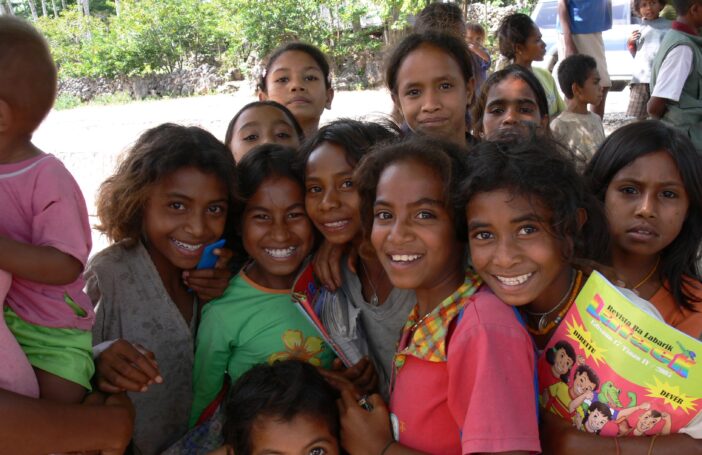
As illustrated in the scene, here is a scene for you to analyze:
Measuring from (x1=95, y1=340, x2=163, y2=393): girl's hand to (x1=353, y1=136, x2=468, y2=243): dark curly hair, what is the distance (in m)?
0.78

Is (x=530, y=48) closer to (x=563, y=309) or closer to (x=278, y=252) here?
(x=278, y=252)

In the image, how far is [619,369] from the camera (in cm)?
149

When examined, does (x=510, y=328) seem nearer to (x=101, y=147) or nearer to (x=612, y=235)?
(x=612, y=235)

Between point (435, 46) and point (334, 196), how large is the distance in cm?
102

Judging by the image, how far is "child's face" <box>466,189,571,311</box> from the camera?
1.62 m

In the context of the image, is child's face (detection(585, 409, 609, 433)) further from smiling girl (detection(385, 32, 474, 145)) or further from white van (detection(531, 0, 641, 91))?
white van (detection(531, 0, 641, 91))

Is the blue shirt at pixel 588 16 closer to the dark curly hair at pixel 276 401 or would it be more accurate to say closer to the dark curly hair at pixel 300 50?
the dark curly hair at pixel 300 50

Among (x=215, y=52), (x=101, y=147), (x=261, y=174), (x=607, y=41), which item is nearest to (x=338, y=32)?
(x=215, y=52)

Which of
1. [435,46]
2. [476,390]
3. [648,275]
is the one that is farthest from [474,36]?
[476,390]

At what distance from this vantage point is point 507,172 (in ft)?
5.40

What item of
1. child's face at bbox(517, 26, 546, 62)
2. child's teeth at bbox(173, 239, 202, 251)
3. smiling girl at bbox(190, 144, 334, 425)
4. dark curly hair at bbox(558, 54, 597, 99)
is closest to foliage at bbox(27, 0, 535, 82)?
child's face at bbox(517, 26, 546, 62)

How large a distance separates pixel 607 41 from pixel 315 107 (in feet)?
30.9

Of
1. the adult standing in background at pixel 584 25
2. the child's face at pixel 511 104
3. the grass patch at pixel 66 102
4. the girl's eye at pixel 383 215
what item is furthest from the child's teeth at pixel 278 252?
the grass patch at pixel 66 102

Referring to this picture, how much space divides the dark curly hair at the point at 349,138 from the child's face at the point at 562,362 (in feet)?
3.11
